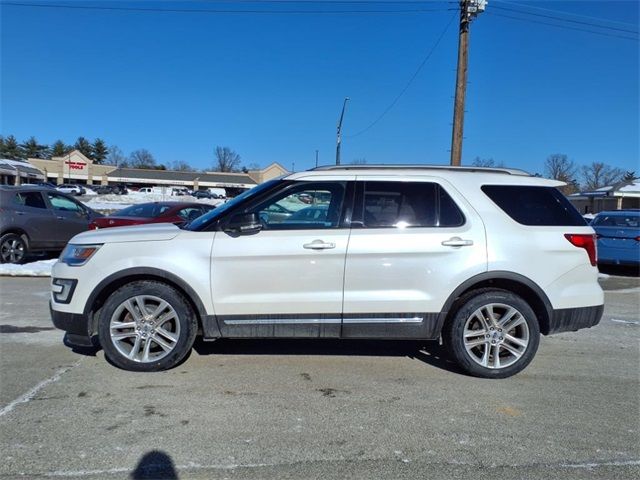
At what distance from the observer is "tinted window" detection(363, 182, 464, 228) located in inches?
186

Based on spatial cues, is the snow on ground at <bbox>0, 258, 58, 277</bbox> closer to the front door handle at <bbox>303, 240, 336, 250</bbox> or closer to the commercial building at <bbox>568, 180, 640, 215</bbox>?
the front door handle at <bbox>303, 240, 336, 250</bbox>

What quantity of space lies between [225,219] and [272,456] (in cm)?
214

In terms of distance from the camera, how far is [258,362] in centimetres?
509

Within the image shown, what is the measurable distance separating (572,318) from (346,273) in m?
2.14

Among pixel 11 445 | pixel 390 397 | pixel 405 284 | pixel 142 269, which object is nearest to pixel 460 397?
pixel 390 397

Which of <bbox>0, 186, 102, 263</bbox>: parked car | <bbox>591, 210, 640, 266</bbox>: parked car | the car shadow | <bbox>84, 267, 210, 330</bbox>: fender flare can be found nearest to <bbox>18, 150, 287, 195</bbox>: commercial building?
<bbox>0, 186, 102, 263</bbox>: parked car

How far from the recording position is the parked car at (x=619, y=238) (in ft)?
39.1

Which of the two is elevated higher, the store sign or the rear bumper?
the store sign

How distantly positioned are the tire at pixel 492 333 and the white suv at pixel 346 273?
1cm

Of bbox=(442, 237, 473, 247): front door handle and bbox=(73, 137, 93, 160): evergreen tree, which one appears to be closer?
bbox=(442, 237, 473, 247): front door handle

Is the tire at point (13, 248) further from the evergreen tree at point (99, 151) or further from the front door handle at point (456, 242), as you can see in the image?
the evergreen tree at point (99, 151)

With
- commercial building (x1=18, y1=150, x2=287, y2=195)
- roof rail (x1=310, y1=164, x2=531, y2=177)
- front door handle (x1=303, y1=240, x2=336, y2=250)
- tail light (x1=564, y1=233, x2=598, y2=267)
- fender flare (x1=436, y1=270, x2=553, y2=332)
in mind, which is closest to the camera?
front door handle (x1=303, y1=240, x2=336, y2=250)

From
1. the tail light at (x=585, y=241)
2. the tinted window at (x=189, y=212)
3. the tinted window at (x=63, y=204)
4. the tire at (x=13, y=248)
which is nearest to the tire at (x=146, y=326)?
the tail light at (x=585, y=241)

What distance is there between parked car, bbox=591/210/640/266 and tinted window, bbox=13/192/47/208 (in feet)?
41.2
